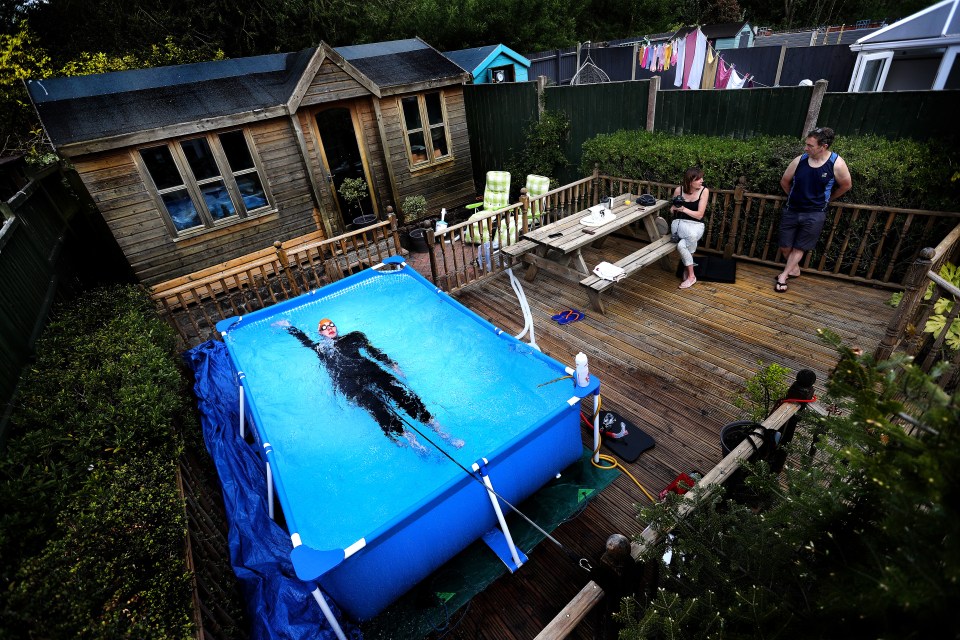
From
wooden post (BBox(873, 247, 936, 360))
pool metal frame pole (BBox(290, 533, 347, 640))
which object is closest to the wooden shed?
pool metal frame pole (BBox(290, 533, 347, 640))

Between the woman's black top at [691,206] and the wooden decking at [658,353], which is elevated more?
the woman's black top at [691,206]

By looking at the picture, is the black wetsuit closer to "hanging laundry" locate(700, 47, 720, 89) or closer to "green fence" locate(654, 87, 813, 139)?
"green fence" locate(654, 87, 813, 139)

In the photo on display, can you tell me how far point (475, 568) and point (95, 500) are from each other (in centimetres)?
211

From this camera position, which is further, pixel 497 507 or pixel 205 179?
pixel 205 179

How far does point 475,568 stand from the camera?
276 cm

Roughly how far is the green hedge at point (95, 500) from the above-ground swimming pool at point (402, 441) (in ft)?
1.90

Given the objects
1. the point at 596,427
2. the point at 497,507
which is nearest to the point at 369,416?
the point at 497,507

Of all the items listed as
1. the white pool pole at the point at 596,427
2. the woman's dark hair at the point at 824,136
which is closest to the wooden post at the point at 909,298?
the woman's dark hair at the point at 824,136

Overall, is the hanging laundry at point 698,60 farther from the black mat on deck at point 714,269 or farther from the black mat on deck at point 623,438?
the black mat on deck at point 623,438

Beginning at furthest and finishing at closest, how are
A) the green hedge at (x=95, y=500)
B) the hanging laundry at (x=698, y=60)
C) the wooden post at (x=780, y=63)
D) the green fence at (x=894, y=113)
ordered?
the wooden post at (x=780, y=63)
the hanging laundry at (x=698, y=60)
the green fence at (x=894, y=113)
the green hedge at (x=95, y=500)

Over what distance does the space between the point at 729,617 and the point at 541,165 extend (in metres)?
8.00

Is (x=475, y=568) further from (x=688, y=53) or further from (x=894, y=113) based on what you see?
(x=688, y=53)

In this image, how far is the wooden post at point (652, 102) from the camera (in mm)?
6121

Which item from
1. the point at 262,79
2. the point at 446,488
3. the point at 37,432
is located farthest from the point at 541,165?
the point at 37,432
